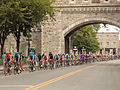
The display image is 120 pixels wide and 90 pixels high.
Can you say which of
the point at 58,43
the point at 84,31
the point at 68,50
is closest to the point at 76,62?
the point at 58,43

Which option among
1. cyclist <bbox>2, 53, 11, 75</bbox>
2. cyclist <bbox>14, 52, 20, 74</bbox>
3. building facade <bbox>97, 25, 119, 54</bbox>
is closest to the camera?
cyclist <bbox>2, 53, 11, 75</bbox>

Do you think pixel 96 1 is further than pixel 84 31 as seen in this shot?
No

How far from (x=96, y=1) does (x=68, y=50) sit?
12.1m

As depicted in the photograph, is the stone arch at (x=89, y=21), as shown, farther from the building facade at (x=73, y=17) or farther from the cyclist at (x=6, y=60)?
the cyclist at (x=6, y=60)

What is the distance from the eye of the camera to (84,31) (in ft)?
227

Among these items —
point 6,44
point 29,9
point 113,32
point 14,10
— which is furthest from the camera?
point 113,32

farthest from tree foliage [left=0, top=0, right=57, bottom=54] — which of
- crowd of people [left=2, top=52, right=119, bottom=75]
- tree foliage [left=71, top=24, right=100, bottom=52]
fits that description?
tree foliage [left=71, top=24, right=100, bottom=52]

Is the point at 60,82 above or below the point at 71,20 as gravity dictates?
below

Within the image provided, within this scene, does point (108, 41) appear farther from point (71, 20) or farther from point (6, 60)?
point (6, 60)

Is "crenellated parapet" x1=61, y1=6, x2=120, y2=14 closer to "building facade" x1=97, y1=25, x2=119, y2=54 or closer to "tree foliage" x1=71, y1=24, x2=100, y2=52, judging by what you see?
"tree foliage" x1=71, y1=24, x2=100, y2=52

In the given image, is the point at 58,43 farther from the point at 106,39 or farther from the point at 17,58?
the point at 106,39

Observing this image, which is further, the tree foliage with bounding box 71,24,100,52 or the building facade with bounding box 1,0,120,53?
the tree foliage with bounding box 71,24,100,52

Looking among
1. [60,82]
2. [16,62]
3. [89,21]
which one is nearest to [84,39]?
[89,21]

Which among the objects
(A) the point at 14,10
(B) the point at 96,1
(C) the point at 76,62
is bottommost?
(C) the point at 76,62
